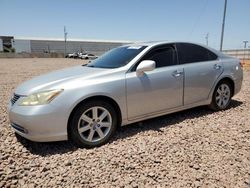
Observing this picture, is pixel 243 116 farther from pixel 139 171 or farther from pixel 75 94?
pixel 75 94

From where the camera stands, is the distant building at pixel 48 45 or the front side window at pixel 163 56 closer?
the front side window at pixel 163 56

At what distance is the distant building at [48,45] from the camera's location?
8081 centimetres

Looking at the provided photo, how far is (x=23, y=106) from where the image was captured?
10.4 ft

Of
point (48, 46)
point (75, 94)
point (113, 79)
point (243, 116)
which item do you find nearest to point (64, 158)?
point (75, 94)

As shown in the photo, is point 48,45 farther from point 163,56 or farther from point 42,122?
point 42,122

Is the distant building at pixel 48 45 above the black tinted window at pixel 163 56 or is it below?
below

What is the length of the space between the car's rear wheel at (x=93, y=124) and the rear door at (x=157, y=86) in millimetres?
364

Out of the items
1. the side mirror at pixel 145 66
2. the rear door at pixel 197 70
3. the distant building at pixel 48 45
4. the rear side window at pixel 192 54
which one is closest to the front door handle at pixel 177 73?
the rear door at pixel 197 70

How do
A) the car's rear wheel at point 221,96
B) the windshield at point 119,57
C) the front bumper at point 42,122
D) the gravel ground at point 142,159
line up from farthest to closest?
1. the car's rear wheel at point 221,96
2. the windshield at point 119,57
3. the front bumper at point 42,122
4. the gravel ground at point 142,159

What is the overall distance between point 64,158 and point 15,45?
87694mm

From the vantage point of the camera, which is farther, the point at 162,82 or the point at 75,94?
the point at 162,82

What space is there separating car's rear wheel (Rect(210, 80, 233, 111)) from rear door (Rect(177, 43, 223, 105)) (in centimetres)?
28

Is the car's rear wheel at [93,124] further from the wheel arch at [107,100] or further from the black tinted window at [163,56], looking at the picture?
the black tinted window at [163,56]

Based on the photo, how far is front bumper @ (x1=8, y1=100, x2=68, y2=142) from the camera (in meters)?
3.06
